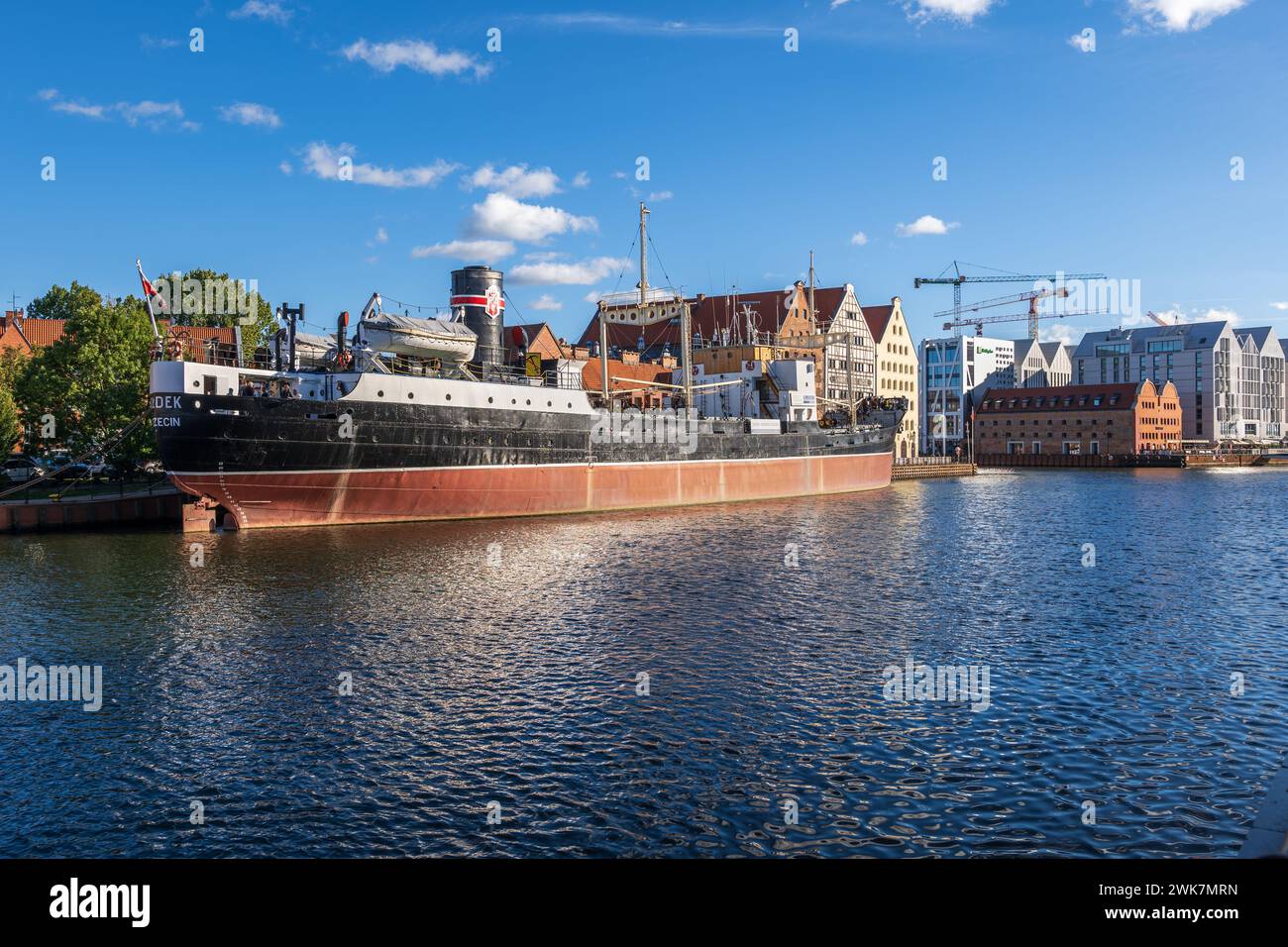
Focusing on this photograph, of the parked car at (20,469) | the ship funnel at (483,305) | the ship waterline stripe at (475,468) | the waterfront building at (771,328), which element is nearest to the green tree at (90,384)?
the parked car at (20,469)

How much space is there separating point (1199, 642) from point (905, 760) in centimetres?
1098

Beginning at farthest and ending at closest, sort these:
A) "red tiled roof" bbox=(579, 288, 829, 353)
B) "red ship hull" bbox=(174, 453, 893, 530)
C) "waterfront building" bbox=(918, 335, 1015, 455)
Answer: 1. "waterfront building" bbox=(918, 335, 1015, 455)
2. "red tiled roof" bbox=(579, 288, 829, 353)
3. "red ship hull" bbox=(174, 453, 893, 530)

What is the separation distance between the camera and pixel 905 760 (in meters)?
12.4

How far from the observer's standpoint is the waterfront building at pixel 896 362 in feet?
395

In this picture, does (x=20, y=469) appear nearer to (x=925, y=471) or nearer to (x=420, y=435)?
(x=420, y=435)

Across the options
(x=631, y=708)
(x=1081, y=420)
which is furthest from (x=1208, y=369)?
(x=631, y=708)

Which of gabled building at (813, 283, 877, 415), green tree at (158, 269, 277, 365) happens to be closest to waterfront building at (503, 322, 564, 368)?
green tree at (158, 269, 277, 365)

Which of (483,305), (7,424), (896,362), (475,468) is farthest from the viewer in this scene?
(896,362)

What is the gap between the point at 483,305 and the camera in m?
48.2

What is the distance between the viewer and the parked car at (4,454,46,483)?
5297cm

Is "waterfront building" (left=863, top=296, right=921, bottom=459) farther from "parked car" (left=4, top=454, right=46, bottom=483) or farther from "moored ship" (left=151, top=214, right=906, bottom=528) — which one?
"parked car" (left=4, top=454, right=46, bottom=483)

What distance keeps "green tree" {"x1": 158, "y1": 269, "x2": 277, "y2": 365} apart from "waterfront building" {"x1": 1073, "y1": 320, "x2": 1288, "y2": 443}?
160 metres

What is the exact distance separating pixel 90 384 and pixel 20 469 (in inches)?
497
